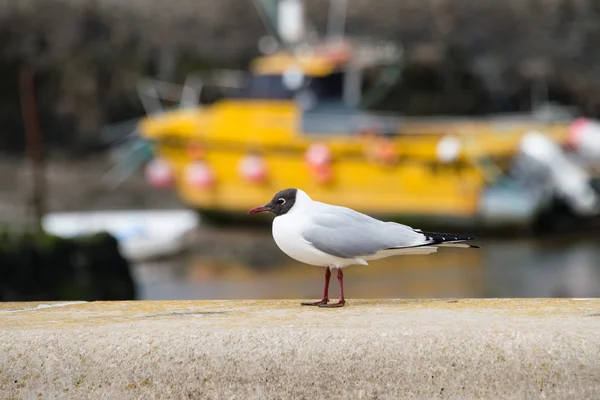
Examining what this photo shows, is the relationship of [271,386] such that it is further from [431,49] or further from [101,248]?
[431,49]

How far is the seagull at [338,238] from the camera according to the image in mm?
3314

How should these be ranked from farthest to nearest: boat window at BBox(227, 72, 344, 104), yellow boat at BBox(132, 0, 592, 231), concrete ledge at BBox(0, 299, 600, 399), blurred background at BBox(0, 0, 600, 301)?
boat window at BBox(227, 72, 344, 104), yellow boat at BBox(132, 0, 592, 231), blurred background at BBox(0, 0, 600, 301), concrete ledge at BBox(0, 299, 600, 399)

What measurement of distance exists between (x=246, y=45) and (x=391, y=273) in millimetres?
4647

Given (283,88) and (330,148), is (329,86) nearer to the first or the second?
(283,88)

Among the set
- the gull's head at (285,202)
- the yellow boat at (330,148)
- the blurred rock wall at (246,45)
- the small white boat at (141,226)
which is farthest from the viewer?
the blurred rock wall at (246,45)

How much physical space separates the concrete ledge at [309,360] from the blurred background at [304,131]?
11283 millimetres

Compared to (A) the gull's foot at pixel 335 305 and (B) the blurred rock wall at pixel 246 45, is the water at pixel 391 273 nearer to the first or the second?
(B) the blurred rock wall at pixel 246 45

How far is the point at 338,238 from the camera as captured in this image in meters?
3.33

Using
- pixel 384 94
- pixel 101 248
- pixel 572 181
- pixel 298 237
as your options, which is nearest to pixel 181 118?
pixel 384 94

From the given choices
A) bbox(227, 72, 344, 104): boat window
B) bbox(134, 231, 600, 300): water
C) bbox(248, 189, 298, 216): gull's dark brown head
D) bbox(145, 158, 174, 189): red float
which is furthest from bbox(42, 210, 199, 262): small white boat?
bbox(248, 189, 298, 216): gull's dark brown head

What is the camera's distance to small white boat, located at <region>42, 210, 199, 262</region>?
49.4 ft

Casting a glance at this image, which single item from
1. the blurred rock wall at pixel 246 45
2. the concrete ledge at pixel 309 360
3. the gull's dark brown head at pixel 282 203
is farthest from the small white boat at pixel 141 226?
the concrete ledge at pixel 309 360

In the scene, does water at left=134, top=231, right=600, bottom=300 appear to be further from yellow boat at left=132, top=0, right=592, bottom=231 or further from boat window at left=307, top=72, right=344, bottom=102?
boat window at left=307, top=72, right=344, bottom=102

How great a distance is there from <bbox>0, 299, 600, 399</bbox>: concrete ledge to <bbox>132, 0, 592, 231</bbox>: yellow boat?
509 inches
